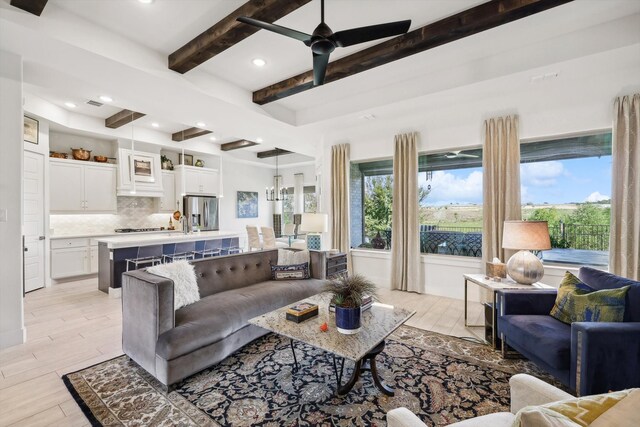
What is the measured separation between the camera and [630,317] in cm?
205

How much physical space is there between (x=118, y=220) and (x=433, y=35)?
7.32m

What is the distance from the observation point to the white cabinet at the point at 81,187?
5.73 metres

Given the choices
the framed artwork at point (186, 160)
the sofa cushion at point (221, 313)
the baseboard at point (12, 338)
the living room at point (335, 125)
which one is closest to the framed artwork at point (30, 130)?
the living room at point (335, 125)

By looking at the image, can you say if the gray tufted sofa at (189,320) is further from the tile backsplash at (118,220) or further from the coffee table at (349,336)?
the tile backsplash at (118,220)

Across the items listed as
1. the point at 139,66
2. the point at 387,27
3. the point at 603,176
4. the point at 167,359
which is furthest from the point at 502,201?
the point at 139,66

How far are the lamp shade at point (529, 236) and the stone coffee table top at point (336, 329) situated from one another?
5.27 ft

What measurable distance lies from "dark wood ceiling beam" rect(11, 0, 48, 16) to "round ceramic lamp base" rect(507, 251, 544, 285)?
5006mm

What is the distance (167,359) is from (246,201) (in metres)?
7.60

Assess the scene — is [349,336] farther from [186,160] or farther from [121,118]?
[186,160]

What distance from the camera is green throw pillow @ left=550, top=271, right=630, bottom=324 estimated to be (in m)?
2.08

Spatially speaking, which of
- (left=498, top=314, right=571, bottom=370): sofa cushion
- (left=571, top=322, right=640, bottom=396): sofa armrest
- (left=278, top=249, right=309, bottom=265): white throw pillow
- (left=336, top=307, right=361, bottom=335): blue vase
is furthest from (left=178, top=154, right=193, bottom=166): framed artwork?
(left=571, top=322, right=640, bottom=396): sofa armrest

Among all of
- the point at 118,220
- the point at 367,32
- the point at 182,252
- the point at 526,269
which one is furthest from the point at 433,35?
the point at 118,220

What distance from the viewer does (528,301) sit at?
2676 mm

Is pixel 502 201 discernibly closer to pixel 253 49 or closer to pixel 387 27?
pixel 387 27
